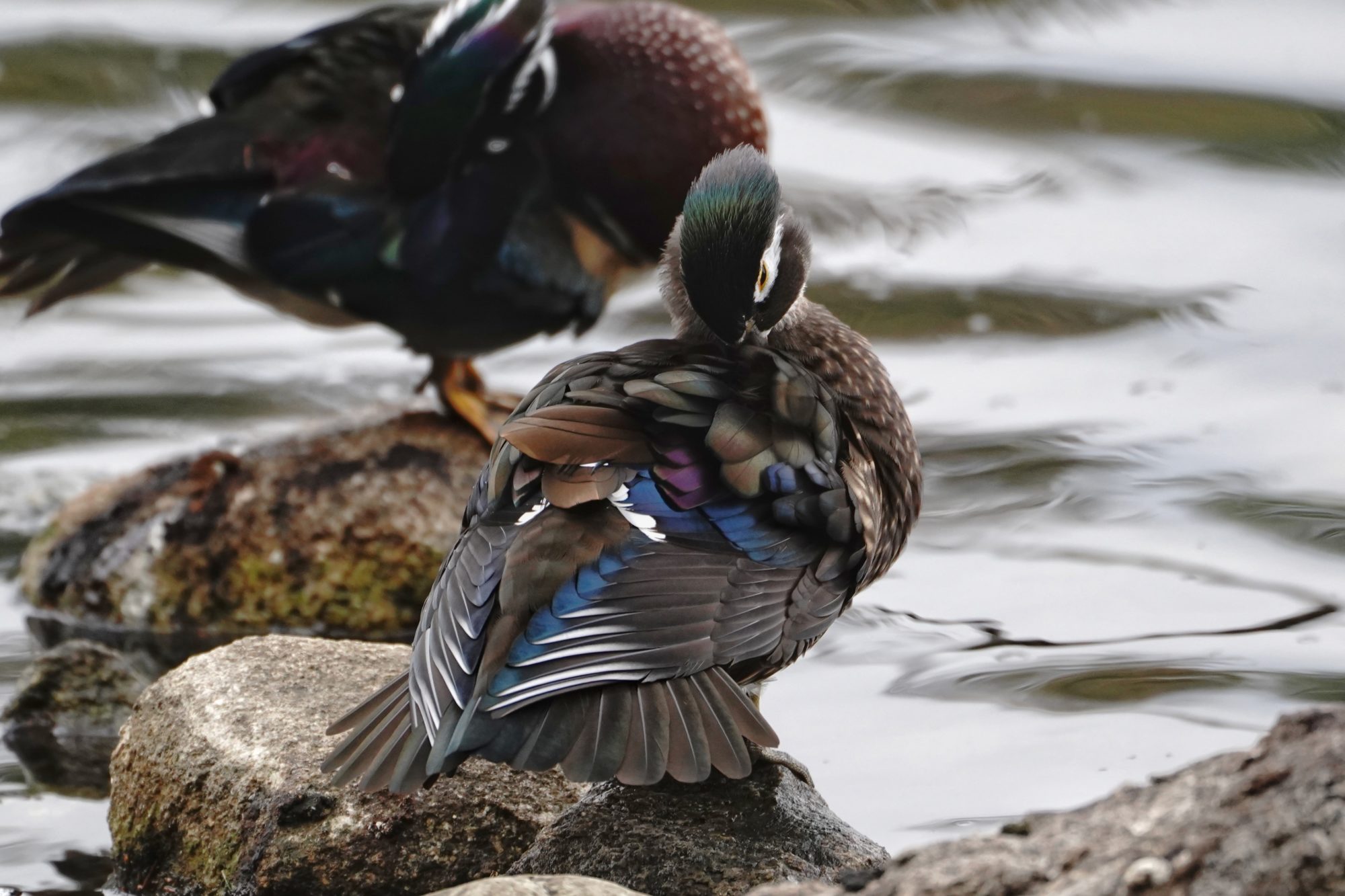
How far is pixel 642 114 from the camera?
470 cm

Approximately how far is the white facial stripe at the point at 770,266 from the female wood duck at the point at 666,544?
0.01m

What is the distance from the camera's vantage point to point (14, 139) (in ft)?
26.4

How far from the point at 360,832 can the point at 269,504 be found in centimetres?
181

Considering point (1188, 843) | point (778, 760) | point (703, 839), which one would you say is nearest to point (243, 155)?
point (778, 760)

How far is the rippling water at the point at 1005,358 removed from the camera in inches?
151

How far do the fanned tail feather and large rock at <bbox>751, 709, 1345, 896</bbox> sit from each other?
36 cm

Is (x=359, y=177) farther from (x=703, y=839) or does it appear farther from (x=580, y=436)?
(x=703, y=839)

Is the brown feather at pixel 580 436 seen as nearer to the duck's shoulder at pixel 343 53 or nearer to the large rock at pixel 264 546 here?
the large rock at pixel 264 546

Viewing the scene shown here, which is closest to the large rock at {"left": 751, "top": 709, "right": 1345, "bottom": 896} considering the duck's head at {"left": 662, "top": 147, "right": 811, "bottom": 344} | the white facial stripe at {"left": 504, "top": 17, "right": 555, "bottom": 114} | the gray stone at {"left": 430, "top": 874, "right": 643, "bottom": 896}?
the gray stone at {"left": 430, "top": 874, "right": 643, "bottom": 896}

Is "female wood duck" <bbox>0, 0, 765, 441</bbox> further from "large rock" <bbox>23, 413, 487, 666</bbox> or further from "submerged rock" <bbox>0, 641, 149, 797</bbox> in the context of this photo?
"submerged rock" <bbox>0, 641, 149, 797</bbox>

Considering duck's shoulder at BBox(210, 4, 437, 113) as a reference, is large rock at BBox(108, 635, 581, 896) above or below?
below

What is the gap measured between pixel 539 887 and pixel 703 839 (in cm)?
46

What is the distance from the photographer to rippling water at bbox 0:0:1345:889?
3.84m

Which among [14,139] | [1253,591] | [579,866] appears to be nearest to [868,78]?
[14,139]
